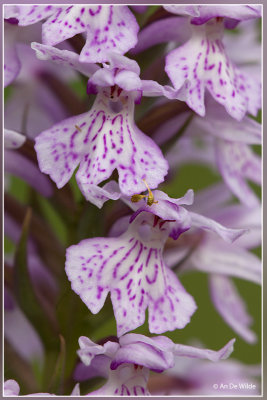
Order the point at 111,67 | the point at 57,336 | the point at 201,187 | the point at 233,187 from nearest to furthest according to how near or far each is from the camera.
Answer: the point at 111,67
the point at 57,336
the point at 233,187
the point at 201,187

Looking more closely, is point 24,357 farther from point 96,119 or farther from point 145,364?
point 96,119

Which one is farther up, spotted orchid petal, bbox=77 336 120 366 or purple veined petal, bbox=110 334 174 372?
spotted orchid petal, bbox=77 336 120 366

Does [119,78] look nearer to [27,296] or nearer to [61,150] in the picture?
[61,150]

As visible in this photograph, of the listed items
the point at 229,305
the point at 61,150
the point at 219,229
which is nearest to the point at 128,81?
the point at 61,150

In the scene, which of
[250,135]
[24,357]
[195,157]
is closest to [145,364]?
[24,357]

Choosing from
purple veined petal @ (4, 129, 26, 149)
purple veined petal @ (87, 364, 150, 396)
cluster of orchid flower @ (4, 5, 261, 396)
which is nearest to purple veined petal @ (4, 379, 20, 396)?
cluster of orchid flower @ (4, 5, 261, 396)

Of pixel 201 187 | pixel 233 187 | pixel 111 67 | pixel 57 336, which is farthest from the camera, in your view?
pixel 201 187

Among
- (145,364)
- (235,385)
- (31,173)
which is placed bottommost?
(235,385)

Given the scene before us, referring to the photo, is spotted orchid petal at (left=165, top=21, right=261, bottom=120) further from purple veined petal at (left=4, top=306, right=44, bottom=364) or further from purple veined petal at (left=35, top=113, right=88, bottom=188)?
purple veined petal at (left=4, top=306, right=44, bottom=364)
